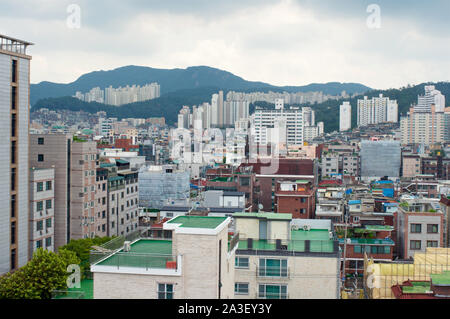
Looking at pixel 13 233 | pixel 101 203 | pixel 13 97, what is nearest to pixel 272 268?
pixel 13 233

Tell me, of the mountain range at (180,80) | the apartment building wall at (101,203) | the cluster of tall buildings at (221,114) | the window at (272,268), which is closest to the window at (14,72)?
the apartment building wall at (101,203)

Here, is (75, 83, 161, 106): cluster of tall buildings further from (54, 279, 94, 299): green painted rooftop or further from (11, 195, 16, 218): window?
(54, 279, 94, 299): green painted rooftop

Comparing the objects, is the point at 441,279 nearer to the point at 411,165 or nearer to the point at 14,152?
the point at 14,152

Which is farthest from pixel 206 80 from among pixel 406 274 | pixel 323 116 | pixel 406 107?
pixel 406 274

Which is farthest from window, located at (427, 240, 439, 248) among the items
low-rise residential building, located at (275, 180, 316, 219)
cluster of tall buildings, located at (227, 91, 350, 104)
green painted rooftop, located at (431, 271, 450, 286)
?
cluster of tall buildings, located at (227, 91, 350, 104)

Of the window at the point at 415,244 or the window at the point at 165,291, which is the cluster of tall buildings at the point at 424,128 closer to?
the window at the point at 415,244

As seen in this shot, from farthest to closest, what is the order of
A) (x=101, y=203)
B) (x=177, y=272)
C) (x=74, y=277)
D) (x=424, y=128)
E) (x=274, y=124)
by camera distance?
(x=274, y=124) → (x=424, y=128) → (x=101, y=203) → (x=74, y=277) → (x=177, y=272)
